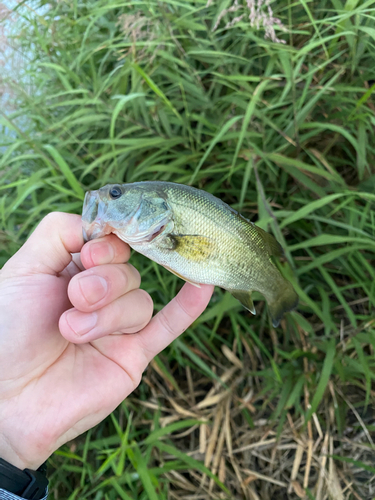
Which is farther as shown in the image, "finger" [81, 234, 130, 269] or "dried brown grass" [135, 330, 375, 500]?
"dried brown grass" [135, 330, 375, 500]

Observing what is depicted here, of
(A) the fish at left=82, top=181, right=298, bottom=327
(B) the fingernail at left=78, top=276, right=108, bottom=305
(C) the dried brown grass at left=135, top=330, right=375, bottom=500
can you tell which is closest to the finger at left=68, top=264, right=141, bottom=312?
(B) the fingernail at left=78, top=276, right=108, bottom=305

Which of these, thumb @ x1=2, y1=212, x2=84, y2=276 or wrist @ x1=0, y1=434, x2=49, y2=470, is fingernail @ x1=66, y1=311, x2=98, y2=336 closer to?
thumb @ x1=2, y1=212, x2=84, y2=276

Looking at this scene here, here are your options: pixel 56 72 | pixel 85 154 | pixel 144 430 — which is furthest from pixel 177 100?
pixel 144 430

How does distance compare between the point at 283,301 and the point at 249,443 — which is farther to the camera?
the point at 249,443

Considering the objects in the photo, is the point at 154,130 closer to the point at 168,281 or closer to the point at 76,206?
the point at 76,206

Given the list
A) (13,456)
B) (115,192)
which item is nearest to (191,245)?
(115,192)

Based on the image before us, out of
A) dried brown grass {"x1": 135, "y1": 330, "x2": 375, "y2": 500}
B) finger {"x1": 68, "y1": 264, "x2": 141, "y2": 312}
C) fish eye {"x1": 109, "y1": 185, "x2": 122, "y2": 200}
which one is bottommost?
dried brown grass {"x1": 135, "y1": 330, "x2": 375, "y2": 500}

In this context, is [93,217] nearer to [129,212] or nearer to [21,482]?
[129,212]
